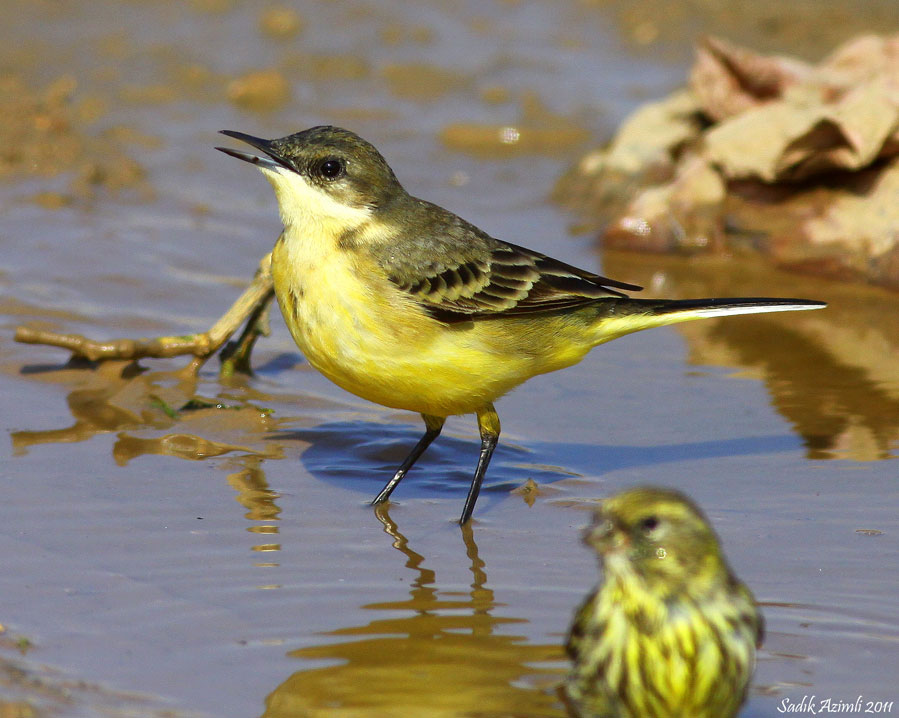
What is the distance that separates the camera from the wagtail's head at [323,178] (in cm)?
705

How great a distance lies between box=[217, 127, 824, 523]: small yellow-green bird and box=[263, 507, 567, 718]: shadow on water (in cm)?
122

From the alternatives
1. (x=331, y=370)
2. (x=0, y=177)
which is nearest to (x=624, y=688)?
(x=331, y=370)

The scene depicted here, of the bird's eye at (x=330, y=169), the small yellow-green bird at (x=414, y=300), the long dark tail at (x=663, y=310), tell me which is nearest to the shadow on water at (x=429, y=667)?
the small yellow-green bird at (x=414, y=300)

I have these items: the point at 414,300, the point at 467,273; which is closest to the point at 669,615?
the point at 414,300

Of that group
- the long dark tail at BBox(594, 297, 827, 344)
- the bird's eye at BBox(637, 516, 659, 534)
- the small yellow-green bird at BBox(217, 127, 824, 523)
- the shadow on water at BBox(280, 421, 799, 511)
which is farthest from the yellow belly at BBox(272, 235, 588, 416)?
the bird's eye at BBox(637, 516, 659, 534)

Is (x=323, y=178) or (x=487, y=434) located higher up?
(x=323, y=178)

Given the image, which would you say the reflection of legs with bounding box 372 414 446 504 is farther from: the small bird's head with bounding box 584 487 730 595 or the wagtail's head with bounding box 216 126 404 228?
the small bird's head with bounding box 584 487 730 595

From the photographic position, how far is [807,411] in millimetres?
8305

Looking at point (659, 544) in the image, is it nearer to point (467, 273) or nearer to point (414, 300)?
point (414, 300)

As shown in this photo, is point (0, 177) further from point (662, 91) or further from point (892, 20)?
point (892, 20)

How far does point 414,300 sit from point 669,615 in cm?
295

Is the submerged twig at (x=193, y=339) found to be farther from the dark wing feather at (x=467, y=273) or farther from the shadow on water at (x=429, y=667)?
the shadow on water at (x=429, y=667)

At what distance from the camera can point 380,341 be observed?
661 centimetres

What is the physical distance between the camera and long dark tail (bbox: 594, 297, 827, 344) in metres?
7.45
